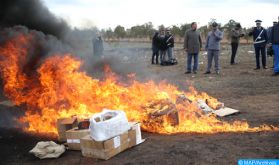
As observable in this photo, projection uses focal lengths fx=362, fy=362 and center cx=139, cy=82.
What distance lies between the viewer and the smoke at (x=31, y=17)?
1075cm

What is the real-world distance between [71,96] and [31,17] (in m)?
3.59

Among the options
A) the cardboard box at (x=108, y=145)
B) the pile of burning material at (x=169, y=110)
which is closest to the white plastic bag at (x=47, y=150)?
the cardboard box at (x=108, y=145)

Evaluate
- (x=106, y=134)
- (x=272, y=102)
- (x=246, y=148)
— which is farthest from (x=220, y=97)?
(x=106, y=134)

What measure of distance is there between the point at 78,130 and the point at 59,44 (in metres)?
4.45

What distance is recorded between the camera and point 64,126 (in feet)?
25.4

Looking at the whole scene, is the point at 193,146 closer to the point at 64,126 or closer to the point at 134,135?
the point at 134,135

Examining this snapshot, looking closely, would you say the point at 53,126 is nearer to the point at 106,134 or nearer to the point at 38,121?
the point at 38,121

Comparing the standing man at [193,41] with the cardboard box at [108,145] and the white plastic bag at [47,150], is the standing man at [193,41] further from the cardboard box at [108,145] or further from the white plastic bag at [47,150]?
the white plastic bag at [47,150]

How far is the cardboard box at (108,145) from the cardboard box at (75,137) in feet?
0.85

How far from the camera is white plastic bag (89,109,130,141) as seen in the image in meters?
6.53

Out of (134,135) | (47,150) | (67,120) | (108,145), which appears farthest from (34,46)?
(108,145)

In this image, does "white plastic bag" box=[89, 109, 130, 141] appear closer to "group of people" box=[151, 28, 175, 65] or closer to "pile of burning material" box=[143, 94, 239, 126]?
"pile of burning material" box=[143, 94, 239, 126]

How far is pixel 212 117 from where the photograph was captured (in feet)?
28.8

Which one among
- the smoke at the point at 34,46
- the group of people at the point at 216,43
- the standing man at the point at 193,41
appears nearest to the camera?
the smoke at the point at 34,46
